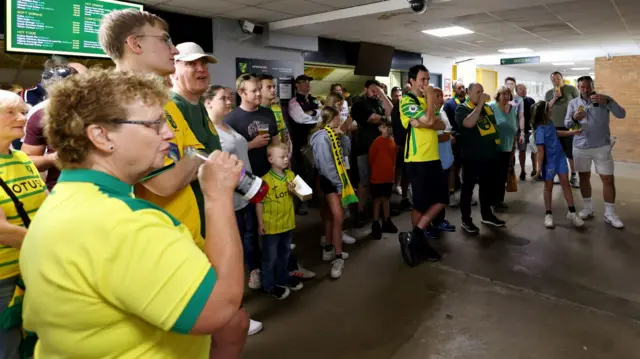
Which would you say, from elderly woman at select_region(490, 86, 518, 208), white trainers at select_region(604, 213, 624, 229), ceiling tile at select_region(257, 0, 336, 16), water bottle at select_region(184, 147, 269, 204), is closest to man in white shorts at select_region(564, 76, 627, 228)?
white trainers at select_region(604, 213, 624, 229)

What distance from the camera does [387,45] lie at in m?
9.14

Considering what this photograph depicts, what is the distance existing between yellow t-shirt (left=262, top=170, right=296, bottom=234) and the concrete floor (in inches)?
21.5

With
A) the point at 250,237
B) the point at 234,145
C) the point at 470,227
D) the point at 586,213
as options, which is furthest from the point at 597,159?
the point at 234,145

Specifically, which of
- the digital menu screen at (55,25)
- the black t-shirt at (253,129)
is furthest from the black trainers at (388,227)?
the digital menu screen at (55,25)

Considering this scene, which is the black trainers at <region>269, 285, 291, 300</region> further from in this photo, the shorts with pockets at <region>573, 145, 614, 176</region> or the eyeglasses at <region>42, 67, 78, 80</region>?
the shorts with pockets at <region>573, 145, 614, 176</region>

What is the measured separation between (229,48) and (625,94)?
884 cm

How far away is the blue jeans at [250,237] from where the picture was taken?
3285mm

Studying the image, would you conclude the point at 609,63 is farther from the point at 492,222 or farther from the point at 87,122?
the point at 87,122

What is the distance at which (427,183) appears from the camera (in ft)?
12.0

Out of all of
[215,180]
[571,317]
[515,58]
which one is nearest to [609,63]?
[515,58]

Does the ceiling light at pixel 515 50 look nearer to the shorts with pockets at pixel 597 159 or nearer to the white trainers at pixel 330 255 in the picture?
the shorts with pockets at pixel 597 159

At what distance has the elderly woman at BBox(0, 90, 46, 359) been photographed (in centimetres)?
148

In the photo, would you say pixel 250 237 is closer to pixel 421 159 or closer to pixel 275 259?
pixel 275 259

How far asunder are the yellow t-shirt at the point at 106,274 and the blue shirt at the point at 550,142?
4.70 metres
